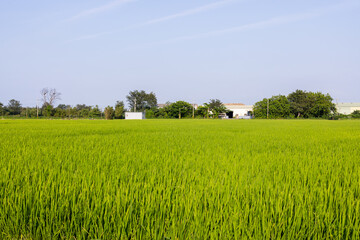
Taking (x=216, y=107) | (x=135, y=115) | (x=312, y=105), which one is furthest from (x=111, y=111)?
(x=312, y=105)

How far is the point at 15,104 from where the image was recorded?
55906 mm

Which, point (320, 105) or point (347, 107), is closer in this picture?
point (320, 105)

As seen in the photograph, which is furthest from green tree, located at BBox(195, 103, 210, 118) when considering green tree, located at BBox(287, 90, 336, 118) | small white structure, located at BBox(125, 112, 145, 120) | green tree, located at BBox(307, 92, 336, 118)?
green tree, located at BBox(307, 92, 336, 118)

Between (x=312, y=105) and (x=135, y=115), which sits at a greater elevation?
(x=312, y=105)

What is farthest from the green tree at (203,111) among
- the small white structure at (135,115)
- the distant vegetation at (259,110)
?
the small white structure at (135,115)

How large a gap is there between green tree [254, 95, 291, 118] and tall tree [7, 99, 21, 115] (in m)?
49.8

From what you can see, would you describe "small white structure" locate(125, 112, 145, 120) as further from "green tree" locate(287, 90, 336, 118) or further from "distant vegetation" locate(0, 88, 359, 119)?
"green tree" locate(287, 90, 336, 118)

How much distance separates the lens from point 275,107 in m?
48.8

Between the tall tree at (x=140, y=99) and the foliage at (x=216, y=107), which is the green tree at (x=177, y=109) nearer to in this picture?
the foliage at (x=216, y=107)

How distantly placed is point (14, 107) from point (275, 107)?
54.9 m

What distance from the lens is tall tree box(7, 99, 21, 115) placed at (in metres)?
52.2

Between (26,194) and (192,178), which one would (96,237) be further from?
(192,178)

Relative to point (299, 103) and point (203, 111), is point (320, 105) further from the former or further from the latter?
point (203, 111)

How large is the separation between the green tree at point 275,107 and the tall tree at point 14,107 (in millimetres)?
49831
